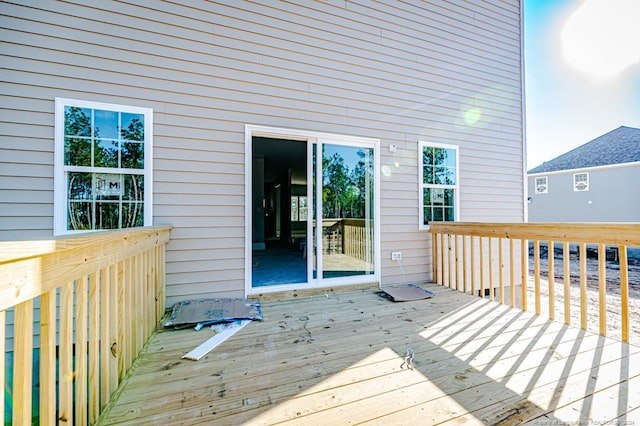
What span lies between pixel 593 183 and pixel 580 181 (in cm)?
57

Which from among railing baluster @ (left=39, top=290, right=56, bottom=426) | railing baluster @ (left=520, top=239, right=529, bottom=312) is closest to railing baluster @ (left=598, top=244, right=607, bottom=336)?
railing baluster @ (left=520, top=239, right=529, bottom=312)

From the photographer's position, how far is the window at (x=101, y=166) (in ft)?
9.29

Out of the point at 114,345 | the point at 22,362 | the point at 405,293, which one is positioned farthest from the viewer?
the point at 405,293

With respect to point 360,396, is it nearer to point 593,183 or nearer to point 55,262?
point 55,262

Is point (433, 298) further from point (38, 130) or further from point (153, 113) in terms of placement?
point (38, 130)

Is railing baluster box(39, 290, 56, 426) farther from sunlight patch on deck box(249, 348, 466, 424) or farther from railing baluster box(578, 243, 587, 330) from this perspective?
railing baluster box(578, 243, 587, 330)

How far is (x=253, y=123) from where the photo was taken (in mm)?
3543

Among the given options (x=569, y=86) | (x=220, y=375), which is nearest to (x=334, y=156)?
(x=220, y=375)

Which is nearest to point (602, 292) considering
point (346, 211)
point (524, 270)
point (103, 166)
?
point (524, 270)

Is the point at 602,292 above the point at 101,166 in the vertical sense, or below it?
below

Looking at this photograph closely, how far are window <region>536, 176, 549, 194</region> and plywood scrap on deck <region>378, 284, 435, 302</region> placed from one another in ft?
51.7

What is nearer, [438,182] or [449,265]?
[449,265]

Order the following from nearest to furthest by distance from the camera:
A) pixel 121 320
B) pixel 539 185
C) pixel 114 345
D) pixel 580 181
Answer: pixel 114 345, pixel 121 320, pixel 580 181, pixel 539 185

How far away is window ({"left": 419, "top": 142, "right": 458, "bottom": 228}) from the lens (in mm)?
4617
